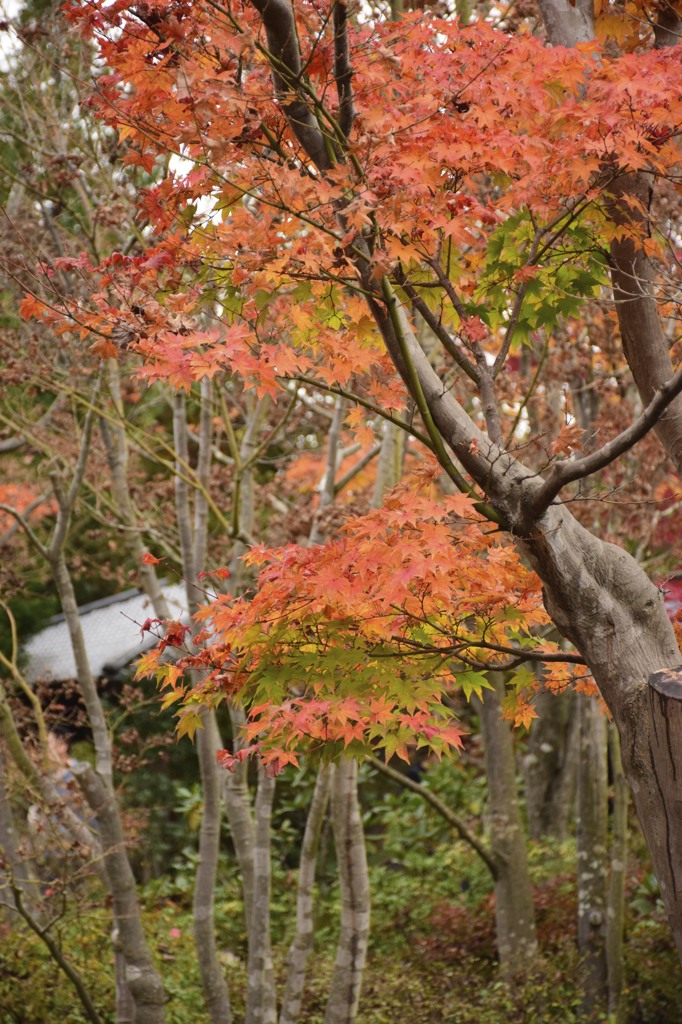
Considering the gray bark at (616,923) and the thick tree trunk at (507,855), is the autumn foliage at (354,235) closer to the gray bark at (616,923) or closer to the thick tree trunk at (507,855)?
the gray bark at (616,923)

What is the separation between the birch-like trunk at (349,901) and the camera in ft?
21.2

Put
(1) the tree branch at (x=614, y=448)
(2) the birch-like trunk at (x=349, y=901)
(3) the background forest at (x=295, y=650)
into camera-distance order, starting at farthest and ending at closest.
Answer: (2) the birch-like trunk at (x=349, y=901), (3) the background forest at (x=295, y=650), (1) the tree branch at (x=614, y=448)

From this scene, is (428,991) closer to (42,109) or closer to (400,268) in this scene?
(400,268)

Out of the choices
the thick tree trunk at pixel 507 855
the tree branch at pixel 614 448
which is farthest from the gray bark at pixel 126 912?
the tree branch at pixel 614 448

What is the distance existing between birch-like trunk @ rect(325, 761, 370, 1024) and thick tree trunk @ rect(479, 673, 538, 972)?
159 cm

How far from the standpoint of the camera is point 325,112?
10.7 ft

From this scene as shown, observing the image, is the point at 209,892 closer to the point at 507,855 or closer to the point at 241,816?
the point at 241,816

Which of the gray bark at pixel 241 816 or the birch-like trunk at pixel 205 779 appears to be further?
Answer: the gray bark at pixel 241 816

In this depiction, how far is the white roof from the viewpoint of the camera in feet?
43.9

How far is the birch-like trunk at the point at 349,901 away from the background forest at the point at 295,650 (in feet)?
0.07

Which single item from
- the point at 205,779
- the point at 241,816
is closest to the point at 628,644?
the point at 205,779

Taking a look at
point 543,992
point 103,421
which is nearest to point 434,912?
point 543,992

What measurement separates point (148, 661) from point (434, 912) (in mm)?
6158

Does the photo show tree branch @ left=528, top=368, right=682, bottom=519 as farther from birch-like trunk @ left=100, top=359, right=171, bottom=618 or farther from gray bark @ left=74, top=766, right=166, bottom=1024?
gray bark @ left=74, top=766, right=166, bottom=1024
